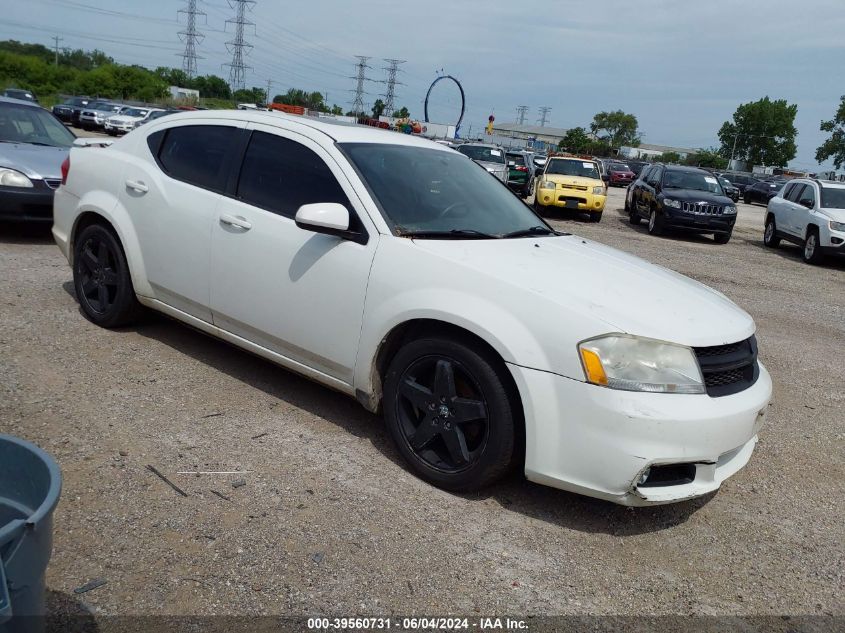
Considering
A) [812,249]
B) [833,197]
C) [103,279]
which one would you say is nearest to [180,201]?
[103,279]

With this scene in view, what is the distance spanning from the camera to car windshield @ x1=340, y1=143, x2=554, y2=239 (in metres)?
3.98

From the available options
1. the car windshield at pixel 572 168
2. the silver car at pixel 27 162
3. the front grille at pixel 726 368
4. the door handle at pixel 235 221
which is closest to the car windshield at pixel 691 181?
the car windshield at pixel 572 168

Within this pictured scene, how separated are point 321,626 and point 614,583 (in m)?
1.20

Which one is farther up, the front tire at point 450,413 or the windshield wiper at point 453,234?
the windshield wiper at point 453,234

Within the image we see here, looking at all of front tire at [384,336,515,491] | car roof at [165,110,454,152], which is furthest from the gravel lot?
car roof at [165,110,454,152]

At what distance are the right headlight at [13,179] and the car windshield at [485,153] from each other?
16159 millimetres

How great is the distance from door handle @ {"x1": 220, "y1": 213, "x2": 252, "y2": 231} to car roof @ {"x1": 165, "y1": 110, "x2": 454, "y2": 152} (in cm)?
65

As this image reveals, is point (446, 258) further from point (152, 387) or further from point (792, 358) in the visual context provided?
point (792, 358)

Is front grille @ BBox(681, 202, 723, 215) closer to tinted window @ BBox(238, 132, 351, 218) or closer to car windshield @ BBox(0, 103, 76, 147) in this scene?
car windshield @ BBox(0, 103, 76, 147)

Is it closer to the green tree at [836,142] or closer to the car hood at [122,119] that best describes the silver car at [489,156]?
the car hood at [122,119]

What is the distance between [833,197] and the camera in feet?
49.5

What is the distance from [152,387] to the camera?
4.48 meters

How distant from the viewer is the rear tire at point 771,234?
17.0 m

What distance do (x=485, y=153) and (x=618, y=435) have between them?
21.2 m
